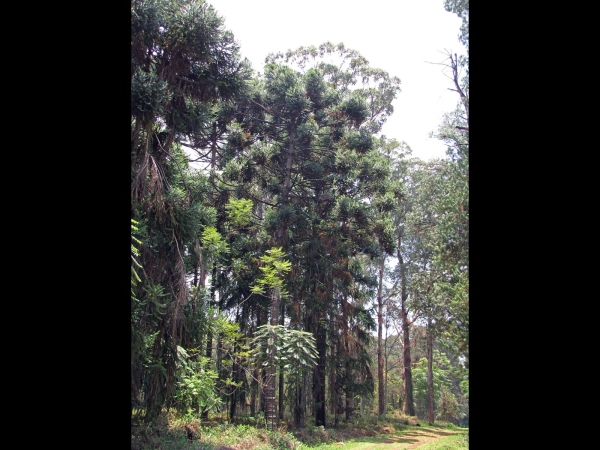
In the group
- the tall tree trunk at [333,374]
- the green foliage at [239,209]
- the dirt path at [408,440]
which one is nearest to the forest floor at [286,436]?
the dirt path at [408,440]

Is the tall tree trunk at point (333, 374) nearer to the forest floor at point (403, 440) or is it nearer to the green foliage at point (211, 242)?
the forest floor at point (403, 440)

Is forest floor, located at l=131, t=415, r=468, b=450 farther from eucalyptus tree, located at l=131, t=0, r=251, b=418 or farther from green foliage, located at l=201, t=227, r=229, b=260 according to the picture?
green foliage, located at l=201, t=227, r=229, b=260

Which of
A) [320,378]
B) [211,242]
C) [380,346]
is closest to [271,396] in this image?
[320,378]

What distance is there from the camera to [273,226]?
11.2 meters

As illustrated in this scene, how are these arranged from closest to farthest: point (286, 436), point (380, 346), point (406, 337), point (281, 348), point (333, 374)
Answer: point (286, 436)
point (281, 348)
point (333, 374)
point (406, 337)
point (380, 346)

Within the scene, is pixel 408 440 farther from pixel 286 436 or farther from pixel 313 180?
pixel 313 180

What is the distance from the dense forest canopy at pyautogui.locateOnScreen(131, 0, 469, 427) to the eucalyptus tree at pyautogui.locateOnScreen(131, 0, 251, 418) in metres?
A: 0.02

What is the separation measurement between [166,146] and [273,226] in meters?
4.39

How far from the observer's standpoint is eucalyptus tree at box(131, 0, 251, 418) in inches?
243

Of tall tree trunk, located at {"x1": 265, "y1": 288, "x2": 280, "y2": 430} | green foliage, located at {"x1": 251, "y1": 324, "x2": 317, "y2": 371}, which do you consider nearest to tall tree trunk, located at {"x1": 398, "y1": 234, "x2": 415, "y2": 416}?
green foliage, located at {"x1": 251, "y1": 324, "x2": 317, "y2": 371}

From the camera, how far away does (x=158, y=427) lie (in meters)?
7.13
